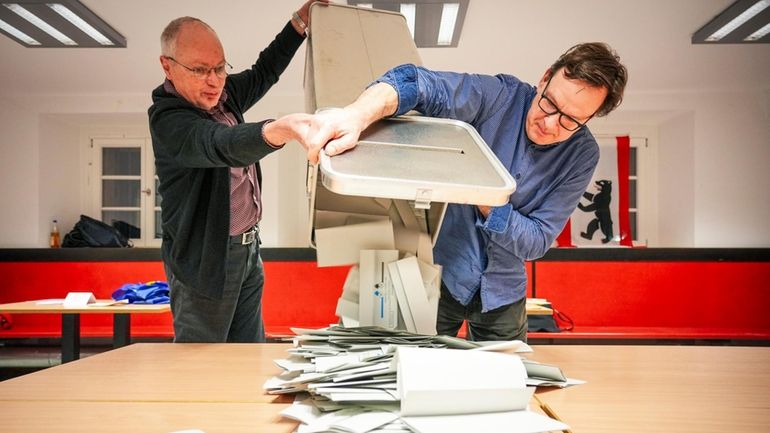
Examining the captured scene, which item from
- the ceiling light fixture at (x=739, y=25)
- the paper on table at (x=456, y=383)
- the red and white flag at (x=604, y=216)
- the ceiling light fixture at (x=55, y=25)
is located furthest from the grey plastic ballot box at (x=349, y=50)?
the red and white flag at (x=604, y=216)

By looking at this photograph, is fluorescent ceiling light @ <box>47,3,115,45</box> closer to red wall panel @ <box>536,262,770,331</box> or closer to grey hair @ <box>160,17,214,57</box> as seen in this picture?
grey hair @ <box>160,17,214,57</box>

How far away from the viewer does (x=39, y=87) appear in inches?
209

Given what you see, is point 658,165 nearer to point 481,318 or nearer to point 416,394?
point 481,318

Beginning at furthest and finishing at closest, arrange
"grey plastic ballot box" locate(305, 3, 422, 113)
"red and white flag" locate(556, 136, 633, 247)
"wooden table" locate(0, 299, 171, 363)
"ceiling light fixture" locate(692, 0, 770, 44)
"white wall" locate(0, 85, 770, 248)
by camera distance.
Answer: "red and white flag" locate(556, 136, 633, 247) → "white wall" locate(0, 85, 770, 248) → "ceiling light fixture" locate(692, 0, 770, 44) → "wooden table" locate(0, 299, 171, 363) → "grey plastic ballot box" locate(305, 3, 422, 113)

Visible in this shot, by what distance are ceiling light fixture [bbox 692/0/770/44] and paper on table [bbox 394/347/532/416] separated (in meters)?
3.90

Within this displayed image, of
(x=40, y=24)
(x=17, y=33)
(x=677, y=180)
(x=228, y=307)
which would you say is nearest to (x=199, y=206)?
(x=228, y=307)

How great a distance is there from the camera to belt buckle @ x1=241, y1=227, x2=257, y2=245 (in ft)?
5.60

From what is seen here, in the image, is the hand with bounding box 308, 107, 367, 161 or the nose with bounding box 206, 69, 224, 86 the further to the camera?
the nose with bounding box 206, 69, 224, 86

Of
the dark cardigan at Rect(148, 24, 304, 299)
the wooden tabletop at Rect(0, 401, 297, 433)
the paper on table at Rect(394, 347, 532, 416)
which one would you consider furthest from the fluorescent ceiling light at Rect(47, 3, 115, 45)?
the paper on table at Rect(394, 347, 532, 416)

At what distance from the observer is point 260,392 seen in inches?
38.2

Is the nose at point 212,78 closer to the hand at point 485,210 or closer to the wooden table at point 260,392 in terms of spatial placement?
the wooden table at point 260,392

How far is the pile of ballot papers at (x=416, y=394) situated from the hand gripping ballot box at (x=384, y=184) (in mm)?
250

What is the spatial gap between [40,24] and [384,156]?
4098 millimetres

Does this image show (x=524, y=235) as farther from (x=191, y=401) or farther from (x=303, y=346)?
(x=191, y=401)
